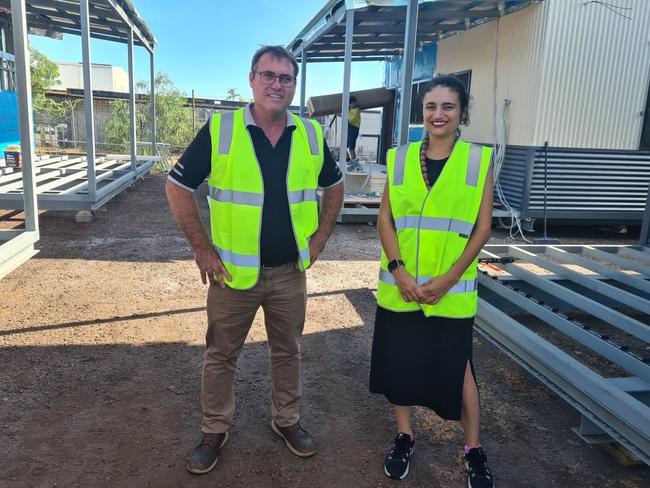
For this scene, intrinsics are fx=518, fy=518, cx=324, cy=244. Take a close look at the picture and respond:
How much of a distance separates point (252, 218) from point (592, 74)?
758cm

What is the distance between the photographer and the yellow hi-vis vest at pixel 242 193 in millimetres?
2301

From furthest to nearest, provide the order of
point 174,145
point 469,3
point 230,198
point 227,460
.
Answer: point 174,145
point 469,3
point 227,460
point 230,198

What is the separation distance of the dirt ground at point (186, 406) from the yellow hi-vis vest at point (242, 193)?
1.00 metres

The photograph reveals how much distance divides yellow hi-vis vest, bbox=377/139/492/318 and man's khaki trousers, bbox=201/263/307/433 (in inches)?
19.9

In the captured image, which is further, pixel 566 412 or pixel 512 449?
pixel 566 412

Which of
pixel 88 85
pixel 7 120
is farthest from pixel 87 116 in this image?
pixel 7 120

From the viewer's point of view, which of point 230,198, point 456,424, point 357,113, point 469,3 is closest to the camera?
point 230,198

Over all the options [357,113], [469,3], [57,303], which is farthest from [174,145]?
[57,303]

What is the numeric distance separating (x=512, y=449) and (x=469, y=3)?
7.34 m

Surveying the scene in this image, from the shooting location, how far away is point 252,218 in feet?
7.64

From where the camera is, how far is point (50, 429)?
276cm

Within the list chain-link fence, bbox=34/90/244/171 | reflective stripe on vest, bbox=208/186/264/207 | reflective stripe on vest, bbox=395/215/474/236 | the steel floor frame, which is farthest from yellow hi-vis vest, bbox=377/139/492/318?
chain-link fence, bbox=34/90/244/171

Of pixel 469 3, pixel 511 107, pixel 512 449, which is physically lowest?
pixel 512 449

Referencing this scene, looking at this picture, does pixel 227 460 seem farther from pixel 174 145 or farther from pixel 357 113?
pixel 174 145
